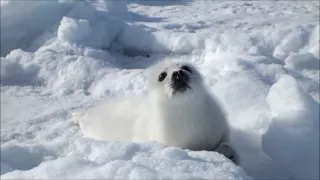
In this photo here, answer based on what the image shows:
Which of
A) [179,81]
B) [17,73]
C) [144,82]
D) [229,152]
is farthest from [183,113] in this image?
[17,73]

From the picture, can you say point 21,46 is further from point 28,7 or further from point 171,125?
point 171,125

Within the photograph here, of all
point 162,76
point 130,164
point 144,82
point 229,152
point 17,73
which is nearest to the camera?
point 130,164

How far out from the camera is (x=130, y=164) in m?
1.83

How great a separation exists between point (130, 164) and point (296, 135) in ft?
4.65

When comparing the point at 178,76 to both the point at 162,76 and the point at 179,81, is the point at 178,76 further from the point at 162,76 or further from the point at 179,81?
the point at 162,76

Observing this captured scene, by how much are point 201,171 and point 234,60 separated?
2590 millimetres

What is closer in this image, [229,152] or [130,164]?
[130,164]

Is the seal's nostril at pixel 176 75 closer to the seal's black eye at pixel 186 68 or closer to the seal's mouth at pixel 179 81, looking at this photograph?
the seal's mouth at pixel 179 81

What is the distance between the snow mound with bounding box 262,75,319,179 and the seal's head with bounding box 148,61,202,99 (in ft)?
1.69

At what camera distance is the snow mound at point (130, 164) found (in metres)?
1.79

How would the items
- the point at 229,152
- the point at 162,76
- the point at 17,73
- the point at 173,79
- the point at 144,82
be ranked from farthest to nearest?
the point at 17,73, the point at 144,82, the point at 162,76, the point at 173,79, the point at 229,152

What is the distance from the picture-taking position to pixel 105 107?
3.71 metres

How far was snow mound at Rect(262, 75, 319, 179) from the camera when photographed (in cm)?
279

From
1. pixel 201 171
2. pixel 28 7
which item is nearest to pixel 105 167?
pixel 201 171
